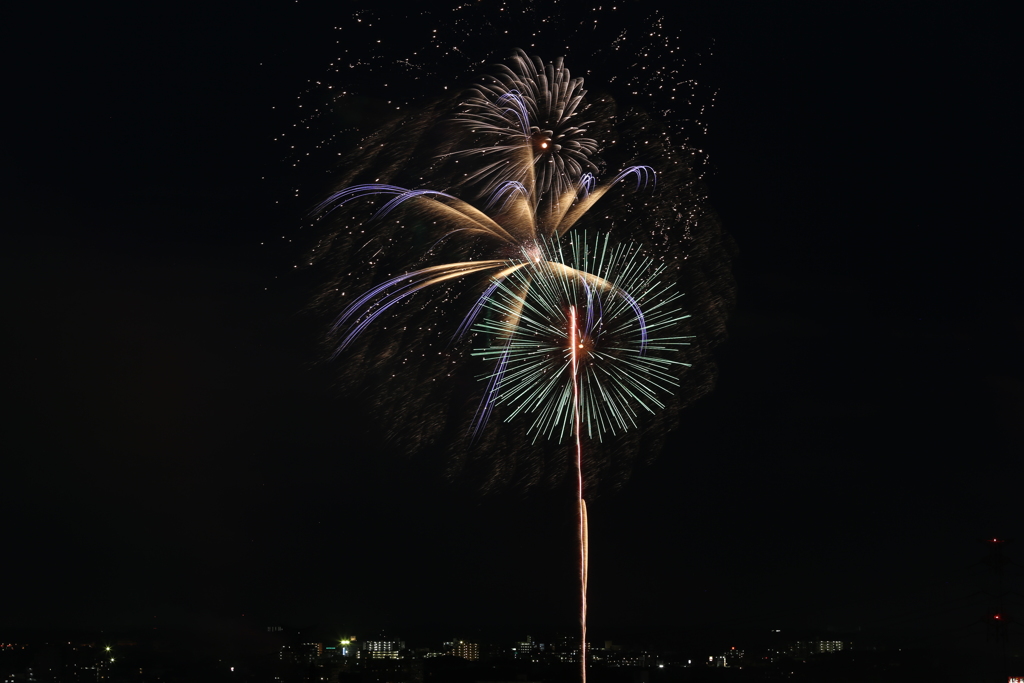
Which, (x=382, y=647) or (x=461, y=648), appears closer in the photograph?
(x=461, y=648)

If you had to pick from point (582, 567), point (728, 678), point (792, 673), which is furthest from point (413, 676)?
point (582, 567)

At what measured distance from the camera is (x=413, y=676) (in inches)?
2232

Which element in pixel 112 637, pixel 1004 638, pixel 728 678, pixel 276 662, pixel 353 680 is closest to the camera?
Answer: pixel 1004 638

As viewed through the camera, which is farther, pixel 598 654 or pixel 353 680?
pixel 598 654

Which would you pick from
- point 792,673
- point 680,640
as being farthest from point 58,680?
point 680,640

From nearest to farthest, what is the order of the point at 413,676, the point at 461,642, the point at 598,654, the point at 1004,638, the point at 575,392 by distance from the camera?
the point at 575,392 → the point at 1004,638 → the point at 413,676 → the point at 598,654 → the point at 461,642

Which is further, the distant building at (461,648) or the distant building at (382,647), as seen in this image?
the distant building at (382,647)

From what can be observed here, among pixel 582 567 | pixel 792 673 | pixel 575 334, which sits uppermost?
pixel 575 334

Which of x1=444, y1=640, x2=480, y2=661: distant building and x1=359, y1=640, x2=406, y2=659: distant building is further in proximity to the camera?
x1=359, y1=640, x2=406, y2=659: distant building

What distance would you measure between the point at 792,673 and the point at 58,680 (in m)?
49.1

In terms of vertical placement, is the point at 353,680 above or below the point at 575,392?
below

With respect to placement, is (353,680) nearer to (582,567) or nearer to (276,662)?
(276,662)

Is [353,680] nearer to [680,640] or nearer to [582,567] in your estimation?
[582,567]

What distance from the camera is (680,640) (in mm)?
96875
